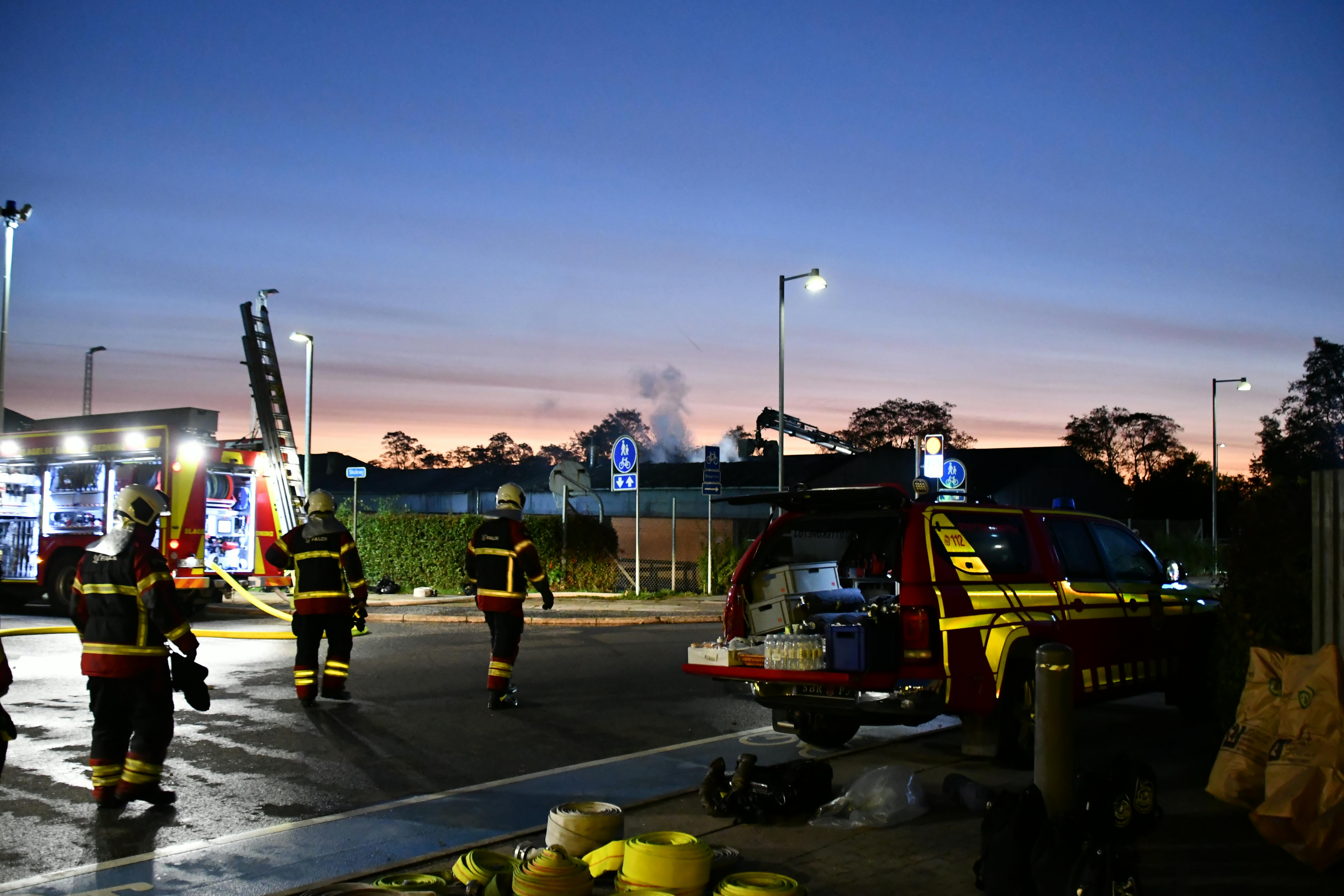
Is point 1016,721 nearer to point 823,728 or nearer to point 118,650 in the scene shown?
point 823,728

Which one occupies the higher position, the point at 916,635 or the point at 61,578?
the point at 916,635

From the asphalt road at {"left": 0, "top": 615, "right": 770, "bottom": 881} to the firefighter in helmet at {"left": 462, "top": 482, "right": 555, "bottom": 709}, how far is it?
12.3 inches

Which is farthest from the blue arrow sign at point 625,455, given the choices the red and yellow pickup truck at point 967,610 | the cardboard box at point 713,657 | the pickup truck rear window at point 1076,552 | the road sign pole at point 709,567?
the cardboard box at point 713,657

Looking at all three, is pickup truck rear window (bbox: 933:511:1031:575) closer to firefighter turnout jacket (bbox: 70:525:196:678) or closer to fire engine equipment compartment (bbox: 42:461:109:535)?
firefighter turnout jacket (bbox: 70:525:196:678)

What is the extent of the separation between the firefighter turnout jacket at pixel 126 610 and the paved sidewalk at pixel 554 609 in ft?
35.0

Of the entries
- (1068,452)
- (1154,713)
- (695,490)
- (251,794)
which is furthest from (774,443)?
(251,794)

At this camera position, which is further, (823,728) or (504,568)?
(504,568)

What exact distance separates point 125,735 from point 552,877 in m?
3.16

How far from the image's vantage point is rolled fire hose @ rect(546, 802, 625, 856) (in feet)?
16.2

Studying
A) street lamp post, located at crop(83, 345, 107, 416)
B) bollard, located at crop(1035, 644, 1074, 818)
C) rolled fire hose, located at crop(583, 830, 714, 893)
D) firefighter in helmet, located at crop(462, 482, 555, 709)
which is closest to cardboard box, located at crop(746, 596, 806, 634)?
firefighter in helmet, located at crop(462, 482, 555, 709)

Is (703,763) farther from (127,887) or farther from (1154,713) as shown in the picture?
(1154,713)

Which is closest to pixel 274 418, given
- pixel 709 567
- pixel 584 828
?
pixel 709 567

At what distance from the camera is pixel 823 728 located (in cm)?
762

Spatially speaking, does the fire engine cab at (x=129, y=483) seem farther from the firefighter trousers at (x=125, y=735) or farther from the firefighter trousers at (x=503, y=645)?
the firefighter trousers at (x=125, y=735)
